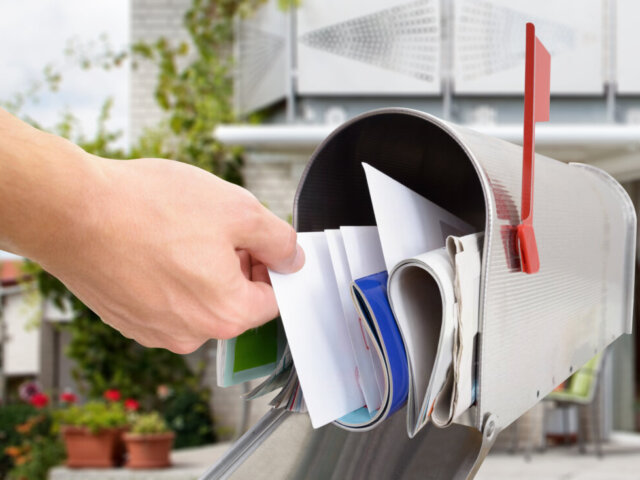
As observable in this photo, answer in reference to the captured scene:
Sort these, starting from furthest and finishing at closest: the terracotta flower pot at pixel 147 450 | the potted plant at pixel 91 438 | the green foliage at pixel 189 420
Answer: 1. the green foliage at pixel 189 420
2. the potted plant at pixel 91 438
3. the terracotta flower pot at pixel 147 450

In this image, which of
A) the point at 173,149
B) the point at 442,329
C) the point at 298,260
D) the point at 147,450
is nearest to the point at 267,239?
the point at 298,260

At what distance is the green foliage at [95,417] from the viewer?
5301mm

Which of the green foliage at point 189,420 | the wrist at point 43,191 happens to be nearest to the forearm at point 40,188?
the wrist at point 43,191

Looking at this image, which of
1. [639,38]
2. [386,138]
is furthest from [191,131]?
[386,138]

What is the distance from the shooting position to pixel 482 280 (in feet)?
2.09

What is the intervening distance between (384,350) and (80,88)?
6379 mm

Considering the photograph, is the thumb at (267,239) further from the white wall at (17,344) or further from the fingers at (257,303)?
the white wall at (17,344)

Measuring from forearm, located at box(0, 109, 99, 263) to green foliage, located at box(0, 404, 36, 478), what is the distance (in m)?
6.02

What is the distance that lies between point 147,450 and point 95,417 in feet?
1.57

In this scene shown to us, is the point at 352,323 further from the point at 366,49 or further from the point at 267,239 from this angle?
the point at 366,49

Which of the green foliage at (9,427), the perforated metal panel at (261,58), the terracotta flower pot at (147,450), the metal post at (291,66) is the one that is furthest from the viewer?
the green foliage at (9,427)

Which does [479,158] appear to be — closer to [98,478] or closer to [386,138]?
[386,138]

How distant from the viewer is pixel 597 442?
A: 578cm

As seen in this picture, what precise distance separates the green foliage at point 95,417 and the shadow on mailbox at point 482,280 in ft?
15.6
